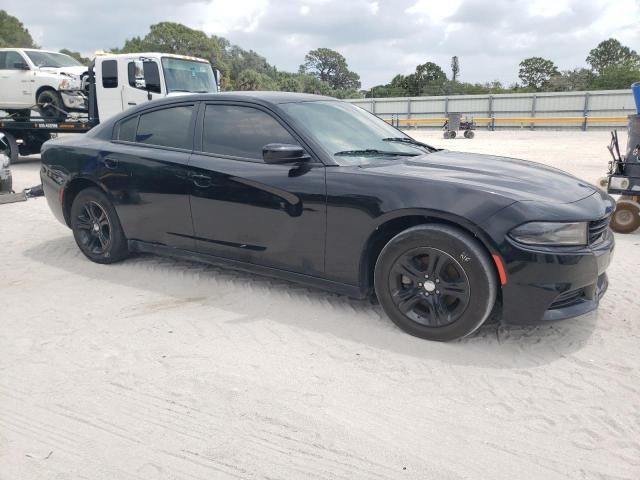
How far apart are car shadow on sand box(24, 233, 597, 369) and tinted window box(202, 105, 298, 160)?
3.64ft

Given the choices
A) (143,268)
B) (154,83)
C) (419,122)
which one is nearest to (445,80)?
(419,122)

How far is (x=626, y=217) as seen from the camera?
21.0 feet

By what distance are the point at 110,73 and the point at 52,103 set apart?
211cm

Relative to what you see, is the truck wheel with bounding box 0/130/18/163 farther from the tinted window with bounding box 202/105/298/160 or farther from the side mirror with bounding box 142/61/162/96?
the tinted window with bounding box 202/105/298/160

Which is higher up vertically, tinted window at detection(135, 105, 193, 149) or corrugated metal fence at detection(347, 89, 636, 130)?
corrugated metal fence at detection(347, 89, 636, 130)

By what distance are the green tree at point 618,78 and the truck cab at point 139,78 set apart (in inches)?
1820

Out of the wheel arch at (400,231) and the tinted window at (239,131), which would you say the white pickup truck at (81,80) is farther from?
the wheel arch at (400,231)

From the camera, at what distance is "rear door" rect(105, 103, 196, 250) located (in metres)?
4.38

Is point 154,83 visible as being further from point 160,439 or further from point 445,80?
point 445,80

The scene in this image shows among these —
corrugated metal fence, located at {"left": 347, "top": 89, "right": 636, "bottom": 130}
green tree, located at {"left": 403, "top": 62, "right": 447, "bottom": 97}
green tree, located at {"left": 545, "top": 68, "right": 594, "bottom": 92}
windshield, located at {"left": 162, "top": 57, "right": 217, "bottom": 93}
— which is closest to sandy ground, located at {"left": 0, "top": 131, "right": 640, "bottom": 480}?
windshield, located at {"left": 162, "top": 57, "right": 217, "bottom": 93}

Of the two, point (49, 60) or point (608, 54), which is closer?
point (49, 60)

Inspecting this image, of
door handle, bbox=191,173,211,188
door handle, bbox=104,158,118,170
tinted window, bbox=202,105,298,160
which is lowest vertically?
door handle, bbox=191,173,211,188

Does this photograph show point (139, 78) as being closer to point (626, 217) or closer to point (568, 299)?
point (626, 217)

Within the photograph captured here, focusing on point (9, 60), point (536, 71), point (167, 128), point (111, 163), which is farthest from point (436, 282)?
point (536, 71)
